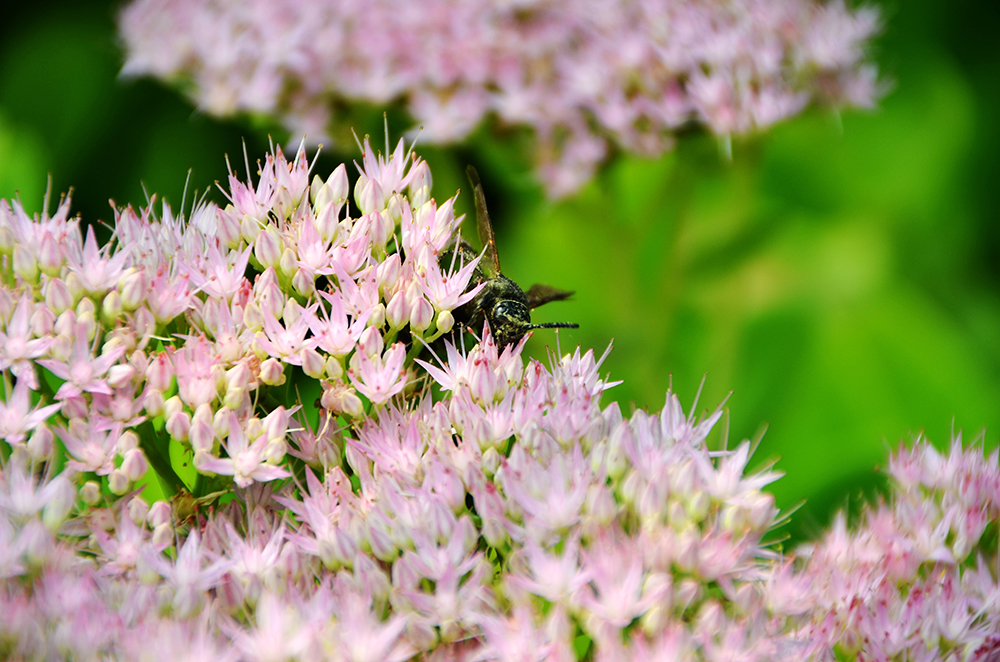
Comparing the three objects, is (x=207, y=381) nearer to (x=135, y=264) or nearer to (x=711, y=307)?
(x=135, y=264)

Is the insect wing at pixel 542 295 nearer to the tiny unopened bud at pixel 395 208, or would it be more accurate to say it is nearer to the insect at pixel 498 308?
the insect at pixel 498 308

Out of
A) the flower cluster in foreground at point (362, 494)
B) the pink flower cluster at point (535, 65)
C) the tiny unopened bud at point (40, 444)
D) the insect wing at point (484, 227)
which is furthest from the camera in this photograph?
the pink flower cluster at point (535, 65)

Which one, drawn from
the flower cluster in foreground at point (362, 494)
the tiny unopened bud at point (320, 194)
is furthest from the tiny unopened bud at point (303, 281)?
the tiny unopened bud at point (320, 194)

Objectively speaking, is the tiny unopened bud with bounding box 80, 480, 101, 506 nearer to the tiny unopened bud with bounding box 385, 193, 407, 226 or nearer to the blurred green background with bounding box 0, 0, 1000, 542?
the tiny unopened bud with bounding box 385, 193, 407, 226

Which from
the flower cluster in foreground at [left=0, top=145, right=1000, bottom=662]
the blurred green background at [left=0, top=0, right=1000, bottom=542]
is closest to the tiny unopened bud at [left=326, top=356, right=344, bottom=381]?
the flower cluster in foreground at [left=0, top=145, right=1000, bottom=662]

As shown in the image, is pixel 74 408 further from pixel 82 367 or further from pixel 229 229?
pixel 229 229
